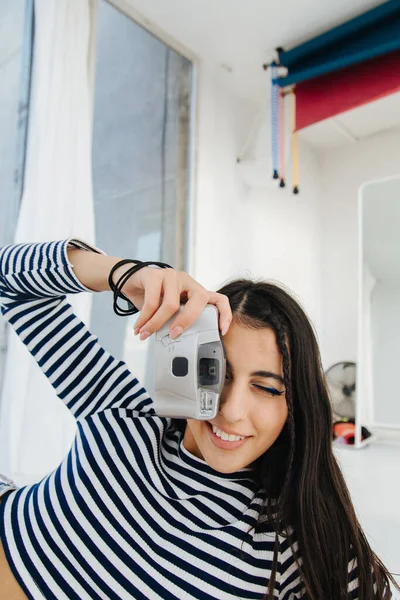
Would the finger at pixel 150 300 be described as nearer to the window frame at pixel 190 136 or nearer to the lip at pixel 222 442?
the lip at pixel 222 442

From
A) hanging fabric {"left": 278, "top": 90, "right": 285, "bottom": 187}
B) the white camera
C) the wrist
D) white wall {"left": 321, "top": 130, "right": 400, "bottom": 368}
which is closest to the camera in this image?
the white camera

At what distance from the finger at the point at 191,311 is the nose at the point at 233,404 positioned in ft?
0.38

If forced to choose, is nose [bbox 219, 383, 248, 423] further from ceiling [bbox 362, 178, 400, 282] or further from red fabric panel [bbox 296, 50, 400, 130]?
red fabric panel [bbox 296, 50, 400, 130]

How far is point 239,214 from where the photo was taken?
2.00 m

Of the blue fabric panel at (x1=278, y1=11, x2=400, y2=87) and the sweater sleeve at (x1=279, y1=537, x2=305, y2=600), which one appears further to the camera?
the blue fabric panel at (x1=278, y1=11, x2=400, y2=87)

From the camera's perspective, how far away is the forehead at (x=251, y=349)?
0.60m

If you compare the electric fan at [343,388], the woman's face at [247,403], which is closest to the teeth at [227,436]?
the woman's face at [247,403]

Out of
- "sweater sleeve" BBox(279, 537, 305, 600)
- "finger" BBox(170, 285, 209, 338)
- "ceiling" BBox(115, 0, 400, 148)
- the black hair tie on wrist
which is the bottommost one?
"sweater sleeve" BBox(279, 537, 305, 600)

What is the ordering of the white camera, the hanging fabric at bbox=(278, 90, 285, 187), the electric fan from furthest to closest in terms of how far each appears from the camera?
the hanging fabric at bbox=(278, 90, 285, 187), the electric fan, the white camera

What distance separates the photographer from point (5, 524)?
0.62 metres

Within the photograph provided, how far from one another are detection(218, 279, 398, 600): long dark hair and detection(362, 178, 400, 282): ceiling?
101cm

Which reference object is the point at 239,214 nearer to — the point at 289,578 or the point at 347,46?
the point at 347,46

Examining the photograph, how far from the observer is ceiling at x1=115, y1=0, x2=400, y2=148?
1.58 meters

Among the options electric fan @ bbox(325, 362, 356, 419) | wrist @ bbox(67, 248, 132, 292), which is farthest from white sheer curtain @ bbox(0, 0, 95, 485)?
electric fan @ bbox(325, 362, 356, 419)
